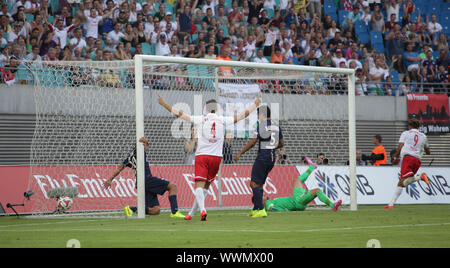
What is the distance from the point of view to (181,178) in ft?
62.1

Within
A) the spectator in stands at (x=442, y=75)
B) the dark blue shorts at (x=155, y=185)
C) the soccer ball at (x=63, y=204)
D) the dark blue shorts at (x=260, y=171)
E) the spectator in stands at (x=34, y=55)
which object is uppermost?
the spectator in stands at (x=34, y=55)

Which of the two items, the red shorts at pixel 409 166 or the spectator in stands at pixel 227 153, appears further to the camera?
the spectator in stands at pixel 227 153

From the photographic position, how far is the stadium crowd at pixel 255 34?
21.3 meters

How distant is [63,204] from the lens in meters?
15.7

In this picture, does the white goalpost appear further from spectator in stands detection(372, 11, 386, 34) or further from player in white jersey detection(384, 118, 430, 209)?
spectator in stands detection(372, 11, 386, 34)

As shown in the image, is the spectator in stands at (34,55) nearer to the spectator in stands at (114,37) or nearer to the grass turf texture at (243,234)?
the spectator in stands at (114,37)

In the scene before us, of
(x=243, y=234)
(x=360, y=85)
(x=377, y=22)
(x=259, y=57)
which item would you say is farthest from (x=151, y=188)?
(x=377, y=22)

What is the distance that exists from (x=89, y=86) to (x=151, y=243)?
8416mm

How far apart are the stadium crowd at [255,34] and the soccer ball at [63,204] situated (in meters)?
4.84

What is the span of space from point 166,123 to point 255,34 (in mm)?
8167

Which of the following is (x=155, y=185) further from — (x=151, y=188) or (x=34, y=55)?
(x=34, y=55)

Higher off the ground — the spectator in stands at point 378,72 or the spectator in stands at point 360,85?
the spectator in stands at point 378,72

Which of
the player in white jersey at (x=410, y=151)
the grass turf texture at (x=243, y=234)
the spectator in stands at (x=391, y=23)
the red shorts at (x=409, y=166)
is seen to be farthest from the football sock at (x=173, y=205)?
the spectator in stands at (x=391, y=23)
